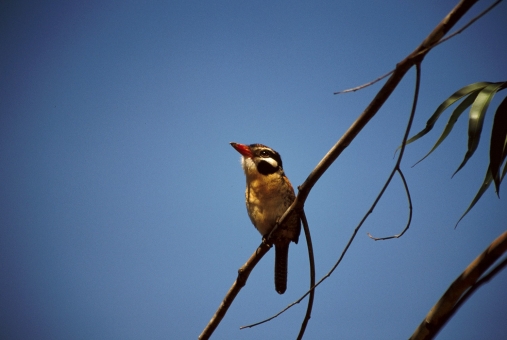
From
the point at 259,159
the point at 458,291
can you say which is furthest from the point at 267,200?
the point at 458,291

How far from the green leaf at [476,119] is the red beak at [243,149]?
2000 millimetres

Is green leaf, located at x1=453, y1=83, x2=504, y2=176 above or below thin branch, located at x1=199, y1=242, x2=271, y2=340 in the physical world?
above

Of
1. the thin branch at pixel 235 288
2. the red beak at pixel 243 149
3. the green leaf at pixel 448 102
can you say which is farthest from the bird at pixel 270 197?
the green leaf at pixel 448 102

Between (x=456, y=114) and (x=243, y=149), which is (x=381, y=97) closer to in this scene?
(x=456, y=114)

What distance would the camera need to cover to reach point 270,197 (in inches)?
135

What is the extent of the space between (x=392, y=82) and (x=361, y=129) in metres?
0.22

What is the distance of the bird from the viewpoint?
3.42 meters

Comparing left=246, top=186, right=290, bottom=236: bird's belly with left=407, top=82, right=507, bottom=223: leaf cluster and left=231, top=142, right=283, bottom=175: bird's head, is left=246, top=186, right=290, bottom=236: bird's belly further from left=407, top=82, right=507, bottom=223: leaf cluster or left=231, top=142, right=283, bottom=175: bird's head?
left=407, top=82, right=507, bottom=223: leaf cluster

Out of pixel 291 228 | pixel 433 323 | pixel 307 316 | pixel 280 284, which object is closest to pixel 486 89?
pixel 433 323

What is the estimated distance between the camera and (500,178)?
6.11ft

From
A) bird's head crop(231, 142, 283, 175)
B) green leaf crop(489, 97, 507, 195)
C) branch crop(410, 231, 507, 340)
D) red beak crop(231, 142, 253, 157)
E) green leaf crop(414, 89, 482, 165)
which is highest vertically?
red beak crop(231, 142, 253, 157)

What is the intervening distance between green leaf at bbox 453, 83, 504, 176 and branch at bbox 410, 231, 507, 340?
25.9 inches

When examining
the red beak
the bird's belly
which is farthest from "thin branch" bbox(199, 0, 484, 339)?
the red beak

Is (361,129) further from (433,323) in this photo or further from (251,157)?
(251,157)
